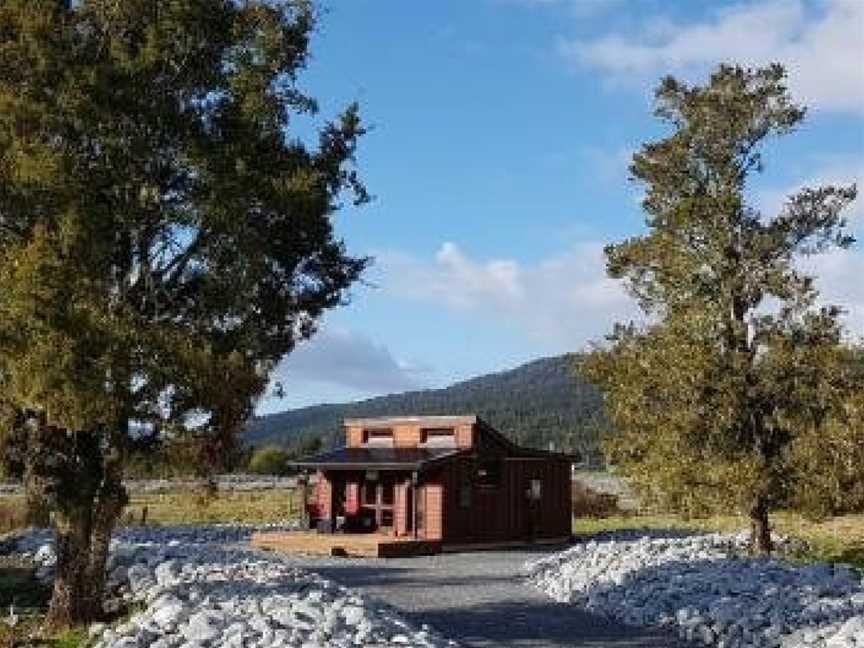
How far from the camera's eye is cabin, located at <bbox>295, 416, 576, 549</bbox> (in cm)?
3650

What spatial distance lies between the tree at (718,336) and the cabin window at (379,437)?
13.6 metres

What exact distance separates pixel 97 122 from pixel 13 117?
1.25 m

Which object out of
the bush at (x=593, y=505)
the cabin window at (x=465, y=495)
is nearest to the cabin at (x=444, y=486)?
the cabin window at (x=465, y=495)

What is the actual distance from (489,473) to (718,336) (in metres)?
12.8

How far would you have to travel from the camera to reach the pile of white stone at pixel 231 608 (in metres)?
16.9

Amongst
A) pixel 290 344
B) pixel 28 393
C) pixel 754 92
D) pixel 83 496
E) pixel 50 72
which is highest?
pixel 754 92

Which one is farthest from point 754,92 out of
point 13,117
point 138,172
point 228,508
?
point 228,508

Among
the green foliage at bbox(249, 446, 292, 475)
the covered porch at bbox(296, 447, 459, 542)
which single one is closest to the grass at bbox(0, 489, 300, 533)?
the covered porch at bbox(296, 447, 459, 542)

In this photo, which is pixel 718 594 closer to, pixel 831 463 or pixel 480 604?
pixel 480 604

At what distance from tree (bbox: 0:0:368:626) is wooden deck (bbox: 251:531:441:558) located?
1442cm

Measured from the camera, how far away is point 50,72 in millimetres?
17672

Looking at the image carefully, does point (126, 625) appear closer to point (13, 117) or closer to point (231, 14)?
point (13, 117)

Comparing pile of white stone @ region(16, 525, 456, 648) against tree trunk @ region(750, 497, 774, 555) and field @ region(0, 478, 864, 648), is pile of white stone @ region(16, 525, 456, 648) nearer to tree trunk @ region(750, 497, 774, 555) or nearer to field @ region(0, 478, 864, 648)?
field @ region(0, 478, 864, 648)

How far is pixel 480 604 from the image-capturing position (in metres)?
22.9
